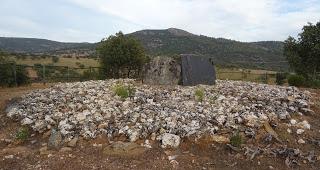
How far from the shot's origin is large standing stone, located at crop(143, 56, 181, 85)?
49.4ft

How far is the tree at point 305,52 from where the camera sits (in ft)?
81.9

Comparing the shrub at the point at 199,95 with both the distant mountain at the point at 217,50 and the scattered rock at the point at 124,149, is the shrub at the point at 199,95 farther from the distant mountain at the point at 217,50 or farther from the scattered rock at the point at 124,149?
the distant mountain at the point at 217,50

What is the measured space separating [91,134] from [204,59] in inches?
300

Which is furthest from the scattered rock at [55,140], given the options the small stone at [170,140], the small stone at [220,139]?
the small stone at [220,139]

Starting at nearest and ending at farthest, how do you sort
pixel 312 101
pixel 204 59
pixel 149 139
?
pixel 149 139 → pixel 312 101 → pixel 204 59

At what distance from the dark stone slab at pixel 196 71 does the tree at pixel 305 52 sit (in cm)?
1135

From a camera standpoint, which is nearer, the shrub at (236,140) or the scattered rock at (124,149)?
the scattered rock at (124,149)

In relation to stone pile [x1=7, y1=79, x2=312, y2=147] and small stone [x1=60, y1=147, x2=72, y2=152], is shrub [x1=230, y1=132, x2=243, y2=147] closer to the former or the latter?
stone pile [x1=7, y1=79, x2=312, y2=147]

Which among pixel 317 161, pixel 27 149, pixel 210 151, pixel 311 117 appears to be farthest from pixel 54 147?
pixel 311 117

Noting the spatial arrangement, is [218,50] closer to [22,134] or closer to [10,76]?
[10,76]

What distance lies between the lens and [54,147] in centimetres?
956

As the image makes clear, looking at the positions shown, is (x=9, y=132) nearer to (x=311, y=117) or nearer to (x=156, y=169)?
(x=156, y=169)

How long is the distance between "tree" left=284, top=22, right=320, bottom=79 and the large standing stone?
1293 cm

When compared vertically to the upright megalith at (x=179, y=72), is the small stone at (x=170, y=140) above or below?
below
